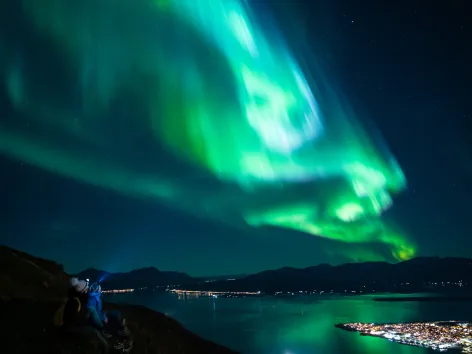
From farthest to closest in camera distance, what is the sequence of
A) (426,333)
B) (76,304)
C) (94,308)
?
(426,333), (94,308), (76,304)

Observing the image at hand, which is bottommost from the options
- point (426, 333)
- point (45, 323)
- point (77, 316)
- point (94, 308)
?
point (426, 333)

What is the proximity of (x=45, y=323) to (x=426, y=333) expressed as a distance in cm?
15679

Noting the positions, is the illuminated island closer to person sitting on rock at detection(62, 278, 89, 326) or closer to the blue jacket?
the blue jacket

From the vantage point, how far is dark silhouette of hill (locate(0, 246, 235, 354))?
35.9 feet

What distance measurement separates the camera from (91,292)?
10.4m

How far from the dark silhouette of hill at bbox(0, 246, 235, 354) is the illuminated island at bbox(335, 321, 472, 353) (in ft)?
408

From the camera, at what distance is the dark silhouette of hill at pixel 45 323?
1095cm

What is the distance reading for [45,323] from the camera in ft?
41.3

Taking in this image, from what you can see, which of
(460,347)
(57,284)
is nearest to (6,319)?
(57,284)

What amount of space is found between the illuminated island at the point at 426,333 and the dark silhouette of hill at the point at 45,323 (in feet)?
408

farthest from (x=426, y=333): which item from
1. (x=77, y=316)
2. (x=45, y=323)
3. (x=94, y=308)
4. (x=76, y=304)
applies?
(x=76, y=304)

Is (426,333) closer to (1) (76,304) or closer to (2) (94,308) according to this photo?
(2) (94,308)

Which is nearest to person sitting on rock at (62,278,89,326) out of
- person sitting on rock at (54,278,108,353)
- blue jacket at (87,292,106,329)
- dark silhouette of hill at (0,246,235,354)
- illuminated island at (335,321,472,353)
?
person sitting on rock at (54,278,108,353)

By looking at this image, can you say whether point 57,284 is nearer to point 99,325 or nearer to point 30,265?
point 30,265
